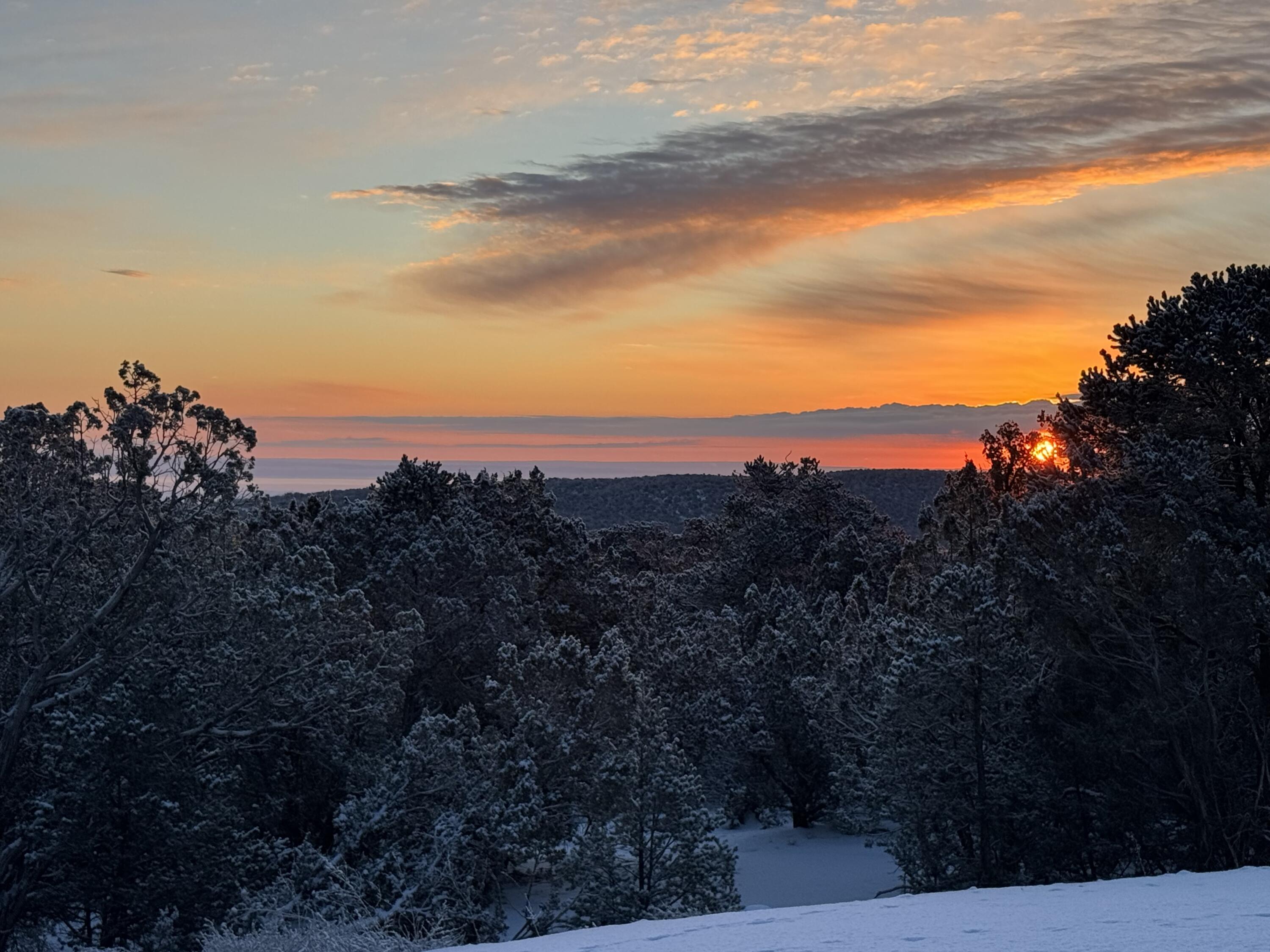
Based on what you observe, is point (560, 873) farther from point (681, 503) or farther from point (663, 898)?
point (681, 503)

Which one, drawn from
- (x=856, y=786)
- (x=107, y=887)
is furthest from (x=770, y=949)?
(x=856, y=786)

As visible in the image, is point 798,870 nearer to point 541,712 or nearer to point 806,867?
point 806,867

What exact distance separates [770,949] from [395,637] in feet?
46.4

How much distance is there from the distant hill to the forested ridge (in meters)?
87.5

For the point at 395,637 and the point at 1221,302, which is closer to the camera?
the point at 1221,302

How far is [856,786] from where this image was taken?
26141 millimetres

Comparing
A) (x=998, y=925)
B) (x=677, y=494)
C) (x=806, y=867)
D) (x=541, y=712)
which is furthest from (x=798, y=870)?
(x=677, y=494)

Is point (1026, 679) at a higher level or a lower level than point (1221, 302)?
lower

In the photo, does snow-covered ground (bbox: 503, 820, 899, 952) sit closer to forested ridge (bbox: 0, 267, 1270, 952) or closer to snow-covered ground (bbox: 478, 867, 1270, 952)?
forested ridge (bbox: 0, 267, 1270, 952)

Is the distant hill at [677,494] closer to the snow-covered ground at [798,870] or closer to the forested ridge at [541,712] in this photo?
the snow-covered ground at [798,870]

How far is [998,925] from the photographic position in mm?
8133

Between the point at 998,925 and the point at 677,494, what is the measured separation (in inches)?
4745

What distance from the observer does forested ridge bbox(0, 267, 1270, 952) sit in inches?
632

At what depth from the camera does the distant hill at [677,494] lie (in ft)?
382
